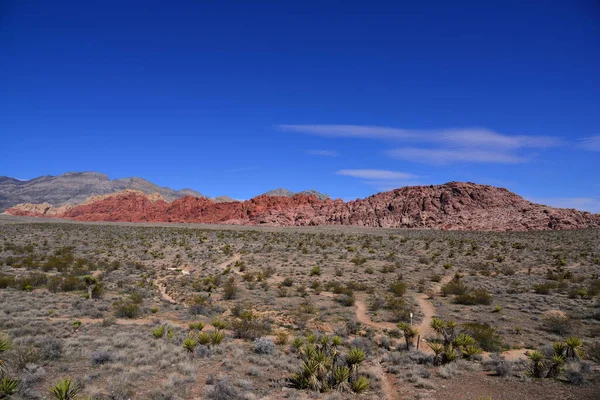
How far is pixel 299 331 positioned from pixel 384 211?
82218 millimetres

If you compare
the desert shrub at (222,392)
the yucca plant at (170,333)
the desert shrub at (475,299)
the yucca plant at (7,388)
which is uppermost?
the desert shrub at (475,299)

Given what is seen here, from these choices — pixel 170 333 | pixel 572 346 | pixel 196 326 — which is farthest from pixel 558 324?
pixel 170 333

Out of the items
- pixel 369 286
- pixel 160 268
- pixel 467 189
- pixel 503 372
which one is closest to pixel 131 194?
pixel 467 189

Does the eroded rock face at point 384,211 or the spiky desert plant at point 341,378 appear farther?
the eroded rock face at point 384,211

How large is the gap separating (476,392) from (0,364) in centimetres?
Answer: 1068

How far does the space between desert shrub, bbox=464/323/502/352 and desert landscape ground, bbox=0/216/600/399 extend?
4cm

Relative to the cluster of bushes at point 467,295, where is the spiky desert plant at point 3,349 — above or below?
below

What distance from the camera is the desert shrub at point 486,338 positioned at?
1153cm

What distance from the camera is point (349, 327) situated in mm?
13656

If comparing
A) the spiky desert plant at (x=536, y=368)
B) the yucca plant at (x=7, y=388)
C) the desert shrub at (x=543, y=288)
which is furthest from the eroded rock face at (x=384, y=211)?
the yucca plant at (x=7, y=388)

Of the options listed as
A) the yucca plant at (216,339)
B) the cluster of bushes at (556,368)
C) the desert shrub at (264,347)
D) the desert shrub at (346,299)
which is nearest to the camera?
the cluster of bushes at (556,368)

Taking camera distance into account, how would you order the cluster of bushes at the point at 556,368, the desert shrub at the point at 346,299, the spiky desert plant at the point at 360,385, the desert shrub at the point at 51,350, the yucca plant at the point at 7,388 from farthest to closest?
the desert shrub at the point at 346,299 → the desert shrub at the point at 51,350 → the cluster of bushes at the point at 556,368 → the spiky desert plant at the point at 360,385 → the yucca plant at the point at 7,388

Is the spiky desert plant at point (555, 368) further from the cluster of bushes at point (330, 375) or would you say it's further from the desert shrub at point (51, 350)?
the desert shrub at point (51, 350)

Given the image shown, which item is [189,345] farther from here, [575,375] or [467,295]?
[467,295]
